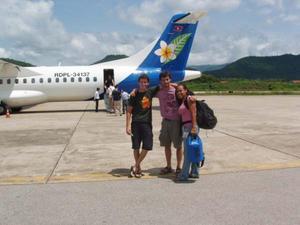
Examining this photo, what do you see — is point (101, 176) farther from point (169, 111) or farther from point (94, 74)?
point (94, 74)

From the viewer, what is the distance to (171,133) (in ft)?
23.4

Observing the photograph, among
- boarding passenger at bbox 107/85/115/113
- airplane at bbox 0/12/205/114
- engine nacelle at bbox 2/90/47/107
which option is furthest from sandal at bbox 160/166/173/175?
engine nacelle at bbox 2/90/47/107

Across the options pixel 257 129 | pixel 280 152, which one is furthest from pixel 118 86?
pixel 280 152

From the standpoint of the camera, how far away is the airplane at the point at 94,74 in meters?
21.0

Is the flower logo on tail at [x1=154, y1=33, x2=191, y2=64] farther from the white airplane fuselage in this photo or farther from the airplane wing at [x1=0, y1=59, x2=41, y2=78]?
the airplane wing at [x1=0, y1=59, x2=41, y2=78]

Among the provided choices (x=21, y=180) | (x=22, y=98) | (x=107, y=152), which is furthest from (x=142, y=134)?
(x=22, y=98)

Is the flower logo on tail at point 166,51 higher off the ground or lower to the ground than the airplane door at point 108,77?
higher

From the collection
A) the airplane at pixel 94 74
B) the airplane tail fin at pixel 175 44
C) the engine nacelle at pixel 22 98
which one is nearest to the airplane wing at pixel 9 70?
the airplane at pixel 94 74

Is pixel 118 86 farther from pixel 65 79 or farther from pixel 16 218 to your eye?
pixel 16 218

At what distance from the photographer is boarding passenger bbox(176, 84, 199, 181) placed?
6656 mm

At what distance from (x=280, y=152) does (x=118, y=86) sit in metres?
13.4

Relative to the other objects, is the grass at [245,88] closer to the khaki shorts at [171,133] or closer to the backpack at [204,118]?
the khaki shorts at [171,133]

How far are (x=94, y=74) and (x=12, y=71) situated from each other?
4065 millimetres

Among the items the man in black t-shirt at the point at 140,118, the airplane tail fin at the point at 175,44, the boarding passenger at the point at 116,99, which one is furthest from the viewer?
the airplane tail fin at the point at 175,44
